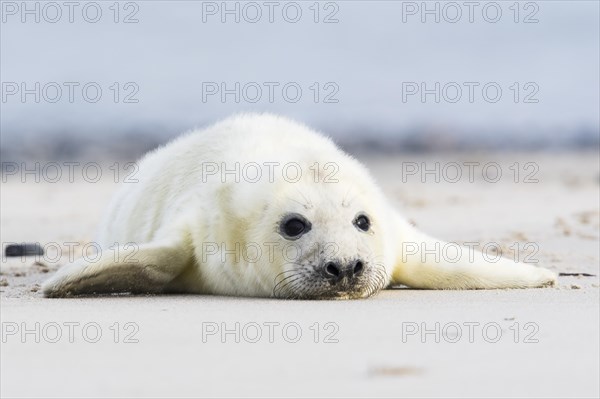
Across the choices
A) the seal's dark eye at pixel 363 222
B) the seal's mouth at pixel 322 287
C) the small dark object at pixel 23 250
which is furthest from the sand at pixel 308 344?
the small dark object at pixel 23 250

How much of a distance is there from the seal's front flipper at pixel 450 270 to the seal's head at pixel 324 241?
41 cm

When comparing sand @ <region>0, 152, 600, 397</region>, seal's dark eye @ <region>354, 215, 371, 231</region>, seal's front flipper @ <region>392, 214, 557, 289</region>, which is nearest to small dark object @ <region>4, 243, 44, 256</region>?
sand @ <region>0, 152, 600, 397</region>

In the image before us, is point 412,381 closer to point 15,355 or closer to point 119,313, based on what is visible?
point 15,355

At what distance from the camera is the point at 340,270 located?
238 inches

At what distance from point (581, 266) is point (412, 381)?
468 cm

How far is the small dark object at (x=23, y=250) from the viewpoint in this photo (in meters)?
9.88

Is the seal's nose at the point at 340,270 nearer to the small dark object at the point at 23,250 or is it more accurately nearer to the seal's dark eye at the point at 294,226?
the seal's dark eye at the point at 294,226

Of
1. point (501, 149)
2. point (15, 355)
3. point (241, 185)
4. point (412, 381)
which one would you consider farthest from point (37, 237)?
point (501, 149)

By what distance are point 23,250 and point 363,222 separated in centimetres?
436

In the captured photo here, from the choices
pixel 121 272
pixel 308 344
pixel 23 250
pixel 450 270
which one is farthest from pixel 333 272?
pixel 23 250

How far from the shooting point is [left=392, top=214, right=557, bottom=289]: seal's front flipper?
6.80 meters

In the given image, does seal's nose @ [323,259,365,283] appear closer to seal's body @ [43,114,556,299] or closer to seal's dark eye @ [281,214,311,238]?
seal's body @ [43,114,556,299]

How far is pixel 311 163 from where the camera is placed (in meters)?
6.54

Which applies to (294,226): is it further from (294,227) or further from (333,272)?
(333,272)
